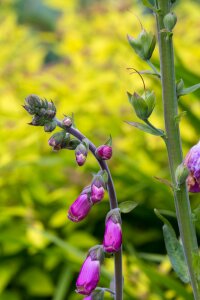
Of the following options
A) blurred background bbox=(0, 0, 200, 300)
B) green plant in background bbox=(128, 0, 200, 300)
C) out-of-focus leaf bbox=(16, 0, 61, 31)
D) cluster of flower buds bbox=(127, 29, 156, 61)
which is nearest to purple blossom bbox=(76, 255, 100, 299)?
green plant in background bbox=(128, 0, 200, 300)

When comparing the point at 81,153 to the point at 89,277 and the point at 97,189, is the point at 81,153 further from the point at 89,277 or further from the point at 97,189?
the point at 89,277

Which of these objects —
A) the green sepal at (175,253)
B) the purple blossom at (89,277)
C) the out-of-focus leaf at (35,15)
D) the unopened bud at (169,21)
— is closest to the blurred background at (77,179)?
the green sepal at (175,253)

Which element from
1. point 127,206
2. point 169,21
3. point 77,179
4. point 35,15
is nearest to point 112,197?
point 127,206

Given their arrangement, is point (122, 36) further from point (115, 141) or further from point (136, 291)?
point (136, 291)

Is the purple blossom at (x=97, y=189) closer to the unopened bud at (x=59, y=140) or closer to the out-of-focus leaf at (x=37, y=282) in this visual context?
the unopened bud at (x=59, y=140)

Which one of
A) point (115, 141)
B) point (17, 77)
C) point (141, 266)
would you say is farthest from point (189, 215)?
point (17, 77)

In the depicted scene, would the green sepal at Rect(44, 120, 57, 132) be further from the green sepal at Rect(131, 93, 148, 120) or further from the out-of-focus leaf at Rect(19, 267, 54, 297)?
the out-of-focus leaf at Rect(19, 267, 54, 297)

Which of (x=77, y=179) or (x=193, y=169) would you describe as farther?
(x=77, y=179)
